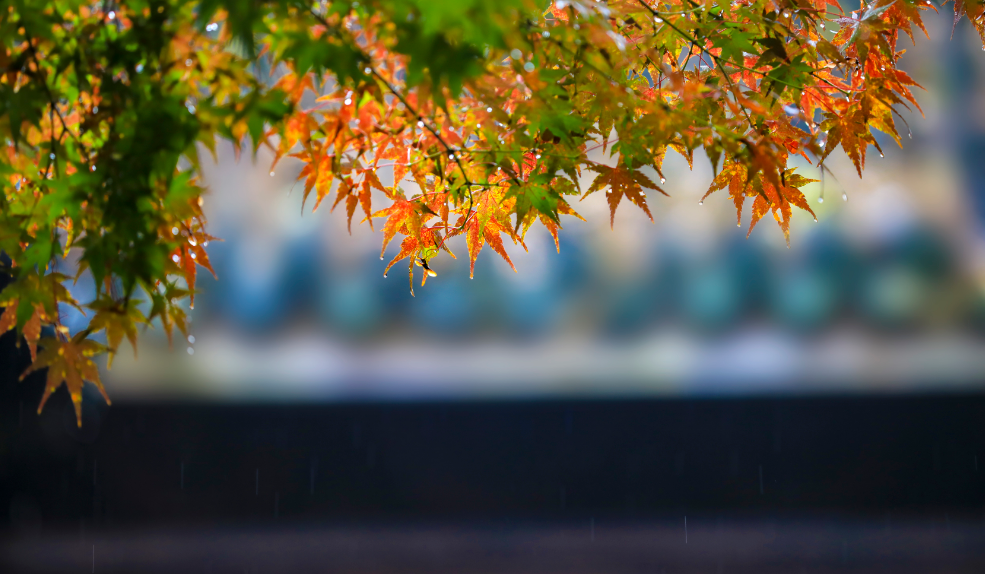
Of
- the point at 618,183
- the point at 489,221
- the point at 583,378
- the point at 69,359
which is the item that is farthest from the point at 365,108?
the point at 583,378

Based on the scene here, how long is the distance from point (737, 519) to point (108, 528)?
12.1 feet

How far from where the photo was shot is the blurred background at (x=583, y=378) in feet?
11.5

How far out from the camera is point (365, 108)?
0.86 meters

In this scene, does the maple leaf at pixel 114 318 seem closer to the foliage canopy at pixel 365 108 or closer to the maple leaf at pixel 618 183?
the foliage canopy at pixel 365 108

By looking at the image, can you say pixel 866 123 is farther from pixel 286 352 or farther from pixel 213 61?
pixel 286 352

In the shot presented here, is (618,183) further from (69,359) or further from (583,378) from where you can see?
(583,378)

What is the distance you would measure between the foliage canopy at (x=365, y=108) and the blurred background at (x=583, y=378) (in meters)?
2.45

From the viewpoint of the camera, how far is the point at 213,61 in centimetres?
75

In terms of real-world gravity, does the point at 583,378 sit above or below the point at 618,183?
below

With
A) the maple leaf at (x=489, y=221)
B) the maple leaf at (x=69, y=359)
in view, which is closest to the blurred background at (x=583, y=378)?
the maple leaf at (x=489, y=221)

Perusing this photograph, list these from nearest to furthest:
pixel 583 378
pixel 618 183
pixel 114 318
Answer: pixel 114 318
pixel 618 183
pixel 583 378

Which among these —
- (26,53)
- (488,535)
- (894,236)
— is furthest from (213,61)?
(894,236)

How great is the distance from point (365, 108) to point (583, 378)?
2.96 metres

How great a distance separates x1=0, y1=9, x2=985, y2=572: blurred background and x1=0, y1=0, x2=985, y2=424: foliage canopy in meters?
2.45
